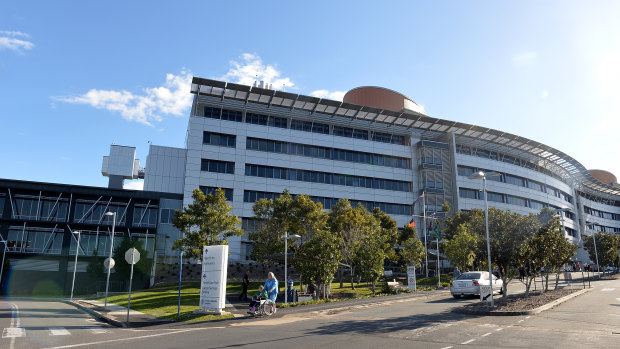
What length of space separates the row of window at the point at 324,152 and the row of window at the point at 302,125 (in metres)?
2.49

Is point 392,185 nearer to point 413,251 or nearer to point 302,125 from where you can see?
point 302,125

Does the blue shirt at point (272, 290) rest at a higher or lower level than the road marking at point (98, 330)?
higher

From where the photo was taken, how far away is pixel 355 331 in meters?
12.3

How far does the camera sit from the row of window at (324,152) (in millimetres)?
52875

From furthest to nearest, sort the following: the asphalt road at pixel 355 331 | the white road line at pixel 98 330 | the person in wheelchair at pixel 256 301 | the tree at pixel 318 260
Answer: the tree at pixel 318 260, the person in wheelchair at pixel 256 301, the white road line at pixel 98 330, the asphalt road at pixel 355 331

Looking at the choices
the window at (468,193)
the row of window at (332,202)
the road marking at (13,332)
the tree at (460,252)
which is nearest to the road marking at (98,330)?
the road marking at (13,332)

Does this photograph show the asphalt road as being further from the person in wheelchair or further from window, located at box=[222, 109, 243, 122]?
window, located at box=[222, 109, 243, 122]

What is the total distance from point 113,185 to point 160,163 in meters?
9.96

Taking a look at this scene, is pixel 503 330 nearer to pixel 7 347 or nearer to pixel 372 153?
pixel 7 347

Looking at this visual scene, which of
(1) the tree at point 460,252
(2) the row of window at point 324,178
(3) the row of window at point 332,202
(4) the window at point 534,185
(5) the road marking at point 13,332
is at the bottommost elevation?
(5) the road marking at point 13,332

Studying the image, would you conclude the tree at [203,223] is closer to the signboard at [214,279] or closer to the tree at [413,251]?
the signboard at [214,279]

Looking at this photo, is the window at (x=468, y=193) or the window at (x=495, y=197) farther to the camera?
the window at (x=495, y=197)

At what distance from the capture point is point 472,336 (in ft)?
37.0

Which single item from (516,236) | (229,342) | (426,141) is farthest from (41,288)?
(426,141)
